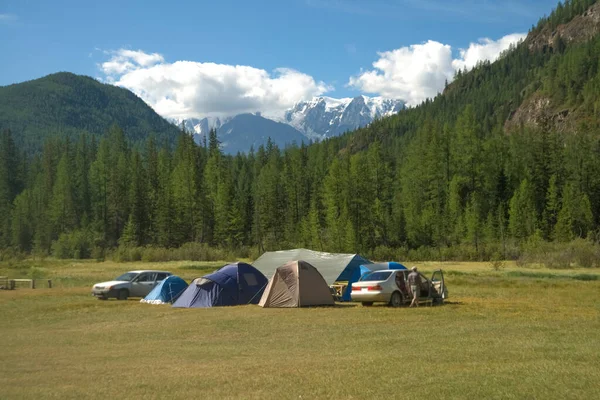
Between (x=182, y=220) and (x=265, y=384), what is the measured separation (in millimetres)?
90542

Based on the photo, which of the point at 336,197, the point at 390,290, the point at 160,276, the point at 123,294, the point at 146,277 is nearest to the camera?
the point at 390,290

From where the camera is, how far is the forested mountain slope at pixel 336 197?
81.1 meters

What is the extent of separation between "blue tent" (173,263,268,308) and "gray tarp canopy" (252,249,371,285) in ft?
14.2

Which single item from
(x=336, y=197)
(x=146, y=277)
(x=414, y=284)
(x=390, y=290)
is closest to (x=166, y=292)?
(x=146, y=277)

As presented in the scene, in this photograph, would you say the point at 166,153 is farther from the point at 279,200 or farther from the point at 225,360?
the point at 225,360

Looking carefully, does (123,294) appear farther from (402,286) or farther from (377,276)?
(402,286)

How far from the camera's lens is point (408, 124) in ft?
639

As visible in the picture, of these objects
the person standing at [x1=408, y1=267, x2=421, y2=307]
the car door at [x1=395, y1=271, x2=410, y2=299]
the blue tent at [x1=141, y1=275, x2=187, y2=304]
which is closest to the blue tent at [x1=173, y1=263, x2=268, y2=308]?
the blue tent at [x1=141, y1=275, x2=187, y2=304]

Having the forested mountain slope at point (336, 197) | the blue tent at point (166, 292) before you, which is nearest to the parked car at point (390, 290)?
the blue tent at point (166, 292)

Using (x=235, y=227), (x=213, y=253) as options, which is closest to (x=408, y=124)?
(x=235, y=227)

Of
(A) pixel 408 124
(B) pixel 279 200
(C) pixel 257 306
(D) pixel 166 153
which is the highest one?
(A) pixel 408 124

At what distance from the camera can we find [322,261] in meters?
31.4

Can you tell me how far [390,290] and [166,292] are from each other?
1108cm

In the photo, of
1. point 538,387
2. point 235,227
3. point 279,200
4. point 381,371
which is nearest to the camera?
point 538,387
